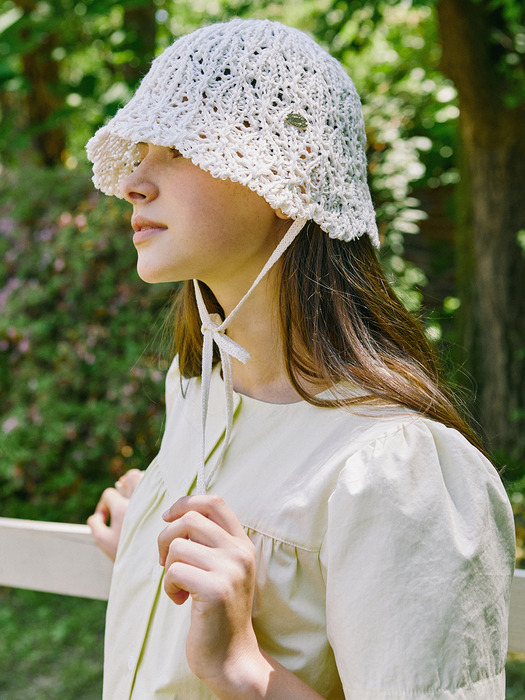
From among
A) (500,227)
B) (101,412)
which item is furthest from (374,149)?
(101,412)

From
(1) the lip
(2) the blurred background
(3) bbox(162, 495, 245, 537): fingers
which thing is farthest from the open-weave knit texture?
(2) the blurred background

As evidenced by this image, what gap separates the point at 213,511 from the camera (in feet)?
3.81

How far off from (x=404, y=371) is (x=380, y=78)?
4.75m

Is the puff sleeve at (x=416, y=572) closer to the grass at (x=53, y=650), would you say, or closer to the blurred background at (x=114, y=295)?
the grass at (x=53, y=650)

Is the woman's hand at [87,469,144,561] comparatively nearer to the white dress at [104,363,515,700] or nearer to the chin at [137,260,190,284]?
the white dress at [104,363,515,700]

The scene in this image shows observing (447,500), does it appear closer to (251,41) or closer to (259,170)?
(259,170)

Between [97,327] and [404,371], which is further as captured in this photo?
[97,327]

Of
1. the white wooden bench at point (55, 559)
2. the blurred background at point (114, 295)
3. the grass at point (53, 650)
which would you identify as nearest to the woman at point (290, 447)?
the white wooden bench at point (55, 559)

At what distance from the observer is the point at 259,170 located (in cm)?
125

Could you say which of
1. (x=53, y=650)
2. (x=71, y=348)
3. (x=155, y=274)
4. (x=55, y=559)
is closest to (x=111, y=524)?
(x=55, y=559)

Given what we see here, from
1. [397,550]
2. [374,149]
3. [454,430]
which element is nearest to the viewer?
[397,550]

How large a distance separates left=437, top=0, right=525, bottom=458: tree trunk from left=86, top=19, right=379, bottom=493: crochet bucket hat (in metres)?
3.03

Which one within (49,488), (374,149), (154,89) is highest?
(154,89)

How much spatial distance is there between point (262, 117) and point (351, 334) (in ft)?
1.42
